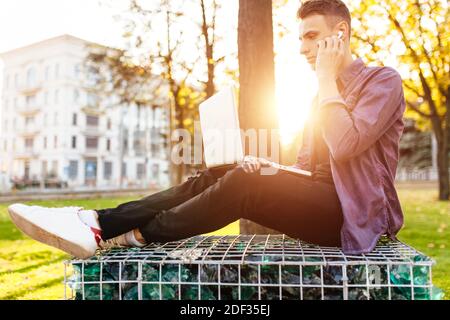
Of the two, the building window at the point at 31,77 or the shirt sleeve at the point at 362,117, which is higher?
the building window at the point at 31,77

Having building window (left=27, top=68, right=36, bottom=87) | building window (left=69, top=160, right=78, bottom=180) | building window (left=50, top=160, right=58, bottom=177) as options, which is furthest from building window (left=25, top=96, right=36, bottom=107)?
building window (left=69, top=160, right=78, bottom=180)

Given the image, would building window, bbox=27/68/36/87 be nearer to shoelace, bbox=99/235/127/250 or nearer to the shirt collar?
shoelace, bbox=99/235/127/250

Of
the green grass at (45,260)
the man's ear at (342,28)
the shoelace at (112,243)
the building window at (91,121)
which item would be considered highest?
the building window at (91,121)

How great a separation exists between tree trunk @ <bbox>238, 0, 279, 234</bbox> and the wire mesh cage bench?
2.25 metres

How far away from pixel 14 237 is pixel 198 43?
23.4 ft

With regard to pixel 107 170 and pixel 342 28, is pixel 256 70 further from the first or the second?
pixel 107 170

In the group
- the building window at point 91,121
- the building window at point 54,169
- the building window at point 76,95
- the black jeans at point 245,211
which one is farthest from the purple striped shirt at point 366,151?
the building window at point 91,121

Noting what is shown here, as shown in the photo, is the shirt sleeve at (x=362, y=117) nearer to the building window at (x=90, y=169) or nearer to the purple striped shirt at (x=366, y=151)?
the purple striped shirt at (x=366, y=151)

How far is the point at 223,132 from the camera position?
2.35 metres

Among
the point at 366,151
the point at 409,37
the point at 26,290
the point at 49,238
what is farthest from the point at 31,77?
the point at 366,151

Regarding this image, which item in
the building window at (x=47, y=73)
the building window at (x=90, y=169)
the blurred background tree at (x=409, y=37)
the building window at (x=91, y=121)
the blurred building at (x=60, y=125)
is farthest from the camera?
the building window at (x=90, y=169)

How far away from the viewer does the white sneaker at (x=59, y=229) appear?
81.1 inches

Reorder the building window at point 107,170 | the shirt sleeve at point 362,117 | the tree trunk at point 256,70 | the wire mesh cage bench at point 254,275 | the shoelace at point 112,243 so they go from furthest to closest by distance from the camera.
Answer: the building window at point 107,170 < the tree trunk at point 256,70 < the shoelace at point 112,243 < the shirt sleeve at point 362,117 < the wire mesh cage bench at point 254,275

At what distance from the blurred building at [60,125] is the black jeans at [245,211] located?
39.3 m
